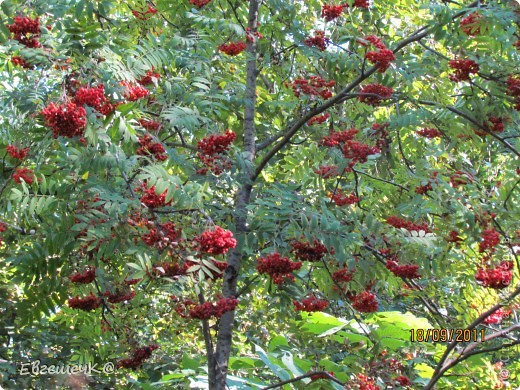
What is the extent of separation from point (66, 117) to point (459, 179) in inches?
114

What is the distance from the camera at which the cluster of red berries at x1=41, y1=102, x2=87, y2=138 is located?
3.61 m

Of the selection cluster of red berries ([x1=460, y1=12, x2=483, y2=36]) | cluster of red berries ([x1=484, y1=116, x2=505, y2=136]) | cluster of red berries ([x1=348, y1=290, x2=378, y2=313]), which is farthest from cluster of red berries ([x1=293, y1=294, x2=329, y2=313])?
cluster of red berries ([x1=460, y1=12, x2=483, y2=36])

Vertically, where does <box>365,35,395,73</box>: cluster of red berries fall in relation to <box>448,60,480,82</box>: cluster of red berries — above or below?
above

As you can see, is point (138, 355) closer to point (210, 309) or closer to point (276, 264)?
point (210, 309)

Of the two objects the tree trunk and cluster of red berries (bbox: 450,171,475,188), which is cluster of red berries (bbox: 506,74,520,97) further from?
the tree trunk

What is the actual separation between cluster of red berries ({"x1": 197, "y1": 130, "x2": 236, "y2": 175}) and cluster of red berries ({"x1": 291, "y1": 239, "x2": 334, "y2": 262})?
33.6 inches

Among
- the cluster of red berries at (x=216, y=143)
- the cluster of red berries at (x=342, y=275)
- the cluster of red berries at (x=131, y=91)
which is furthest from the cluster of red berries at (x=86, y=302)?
the cluster of red berries at (x=342, y=275)

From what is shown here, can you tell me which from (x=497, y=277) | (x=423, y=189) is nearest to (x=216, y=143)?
(x=423, y=189)

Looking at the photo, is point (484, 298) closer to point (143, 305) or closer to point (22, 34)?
point (22, 34)

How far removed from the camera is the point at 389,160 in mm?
6988

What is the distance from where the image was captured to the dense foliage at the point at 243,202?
160 inches

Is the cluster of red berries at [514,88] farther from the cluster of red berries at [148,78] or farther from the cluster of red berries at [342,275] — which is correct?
the cluster of red berries at [148,78]

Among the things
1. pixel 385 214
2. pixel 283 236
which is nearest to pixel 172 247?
pixel 283 236

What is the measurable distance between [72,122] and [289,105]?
2.95 m
